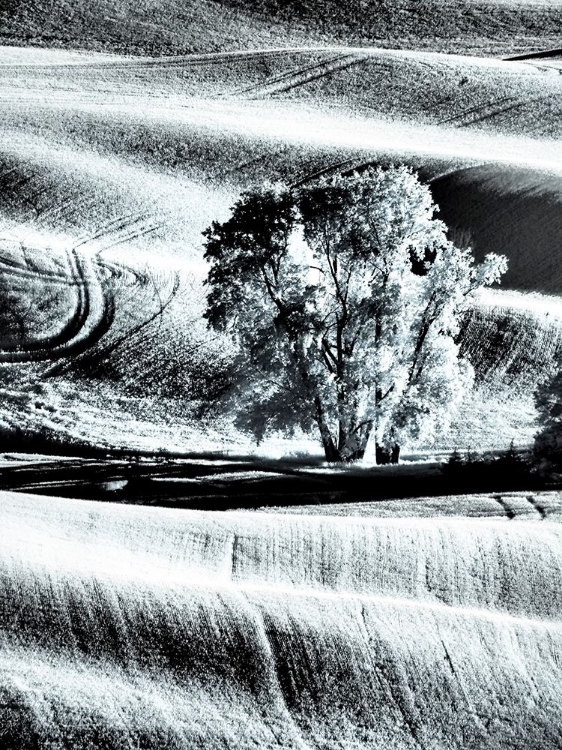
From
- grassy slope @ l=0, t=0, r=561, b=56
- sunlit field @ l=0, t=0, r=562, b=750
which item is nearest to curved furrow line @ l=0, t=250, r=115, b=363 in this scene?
sunlit field @ l=0, t=0, r=562, b=750

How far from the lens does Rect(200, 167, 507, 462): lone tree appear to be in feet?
85.8

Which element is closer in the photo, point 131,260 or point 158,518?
point 158,518

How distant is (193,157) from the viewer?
5572cm

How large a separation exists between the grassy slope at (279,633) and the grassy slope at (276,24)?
6411cm

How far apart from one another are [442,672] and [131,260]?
3117cm

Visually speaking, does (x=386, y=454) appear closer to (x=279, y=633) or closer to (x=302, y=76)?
(x=279, y=633)

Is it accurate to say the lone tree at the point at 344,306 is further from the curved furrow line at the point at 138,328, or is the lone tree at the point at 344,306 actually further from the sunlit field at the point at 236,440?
the curved furrow line at the point at 138,328

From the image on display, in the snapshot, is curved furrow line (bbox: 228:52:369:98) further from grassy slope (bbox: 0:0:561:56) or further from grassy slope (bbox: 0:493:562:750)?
grassy slope (bbox: 0:493:562:750)

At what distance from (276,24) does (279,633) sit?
7490cm

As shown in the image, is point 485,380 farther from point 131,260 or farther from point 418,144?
point 418,144

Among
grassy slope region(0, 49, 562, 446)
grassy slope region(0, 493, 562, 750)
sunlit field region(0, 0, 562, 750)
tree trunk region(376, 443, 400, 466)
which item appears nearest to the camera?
grassy slope region(0, 493, 562, 750)

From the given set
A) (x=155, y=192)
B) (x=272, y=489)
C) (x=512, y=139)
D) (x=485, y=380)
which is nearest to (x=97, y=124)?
(x=155, y=192)

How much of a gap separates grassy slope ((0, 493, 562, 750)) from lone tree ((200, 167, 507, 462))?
7.48 m

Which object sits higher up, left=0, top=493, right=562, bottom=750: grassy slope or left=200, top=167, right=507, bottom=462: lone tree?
left=200, top=167, right=507, bottom=462: lone tree
